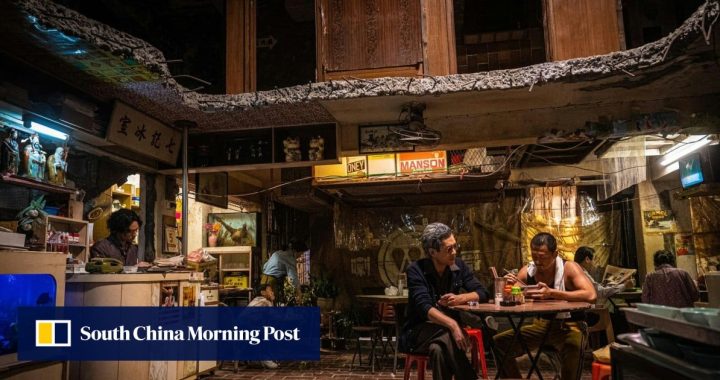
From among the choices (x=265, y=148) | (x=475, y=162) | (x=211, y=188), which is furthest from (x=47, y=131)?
(x=475, y=162)

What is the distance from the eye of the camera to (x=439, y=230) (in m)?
4.79

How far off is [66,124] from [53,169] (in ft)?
2.50

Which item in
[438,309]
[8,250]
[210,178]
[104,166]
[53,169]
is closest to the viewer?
[8,250]

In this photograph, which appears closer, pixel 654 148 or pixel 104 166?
pixel 104 166

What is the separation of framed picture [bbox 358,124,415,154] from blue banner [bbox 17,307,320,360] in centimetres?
339

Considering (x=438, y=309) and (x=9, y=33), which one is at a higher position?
(x=9, y=33)

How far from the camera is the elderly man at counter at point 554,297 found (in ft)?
15.8

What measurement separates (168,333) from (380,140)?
390 centimetres

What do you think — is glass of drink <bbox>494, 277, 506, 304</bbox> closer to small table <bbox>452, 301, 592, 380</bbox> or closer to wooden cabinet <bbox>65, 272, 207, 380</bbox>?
small table <bbox>452, 301, 592, 380</bbox>

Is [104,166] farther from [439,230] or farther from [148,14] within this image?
[439,230]

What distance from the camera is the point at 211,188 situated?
31.0ft

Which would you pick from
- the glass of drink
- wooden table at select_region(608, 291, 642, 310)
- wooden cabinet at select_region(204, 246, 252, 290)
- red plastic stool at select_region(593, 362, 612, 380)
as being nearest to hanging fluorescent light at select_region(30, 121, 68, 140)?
the glass of drink

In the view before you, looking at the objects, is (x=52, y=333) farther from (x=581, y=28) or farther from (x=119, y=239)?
(x=581, y=28)

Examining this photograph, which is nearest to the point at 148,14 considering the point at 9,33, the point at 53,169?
the point at 53,169
